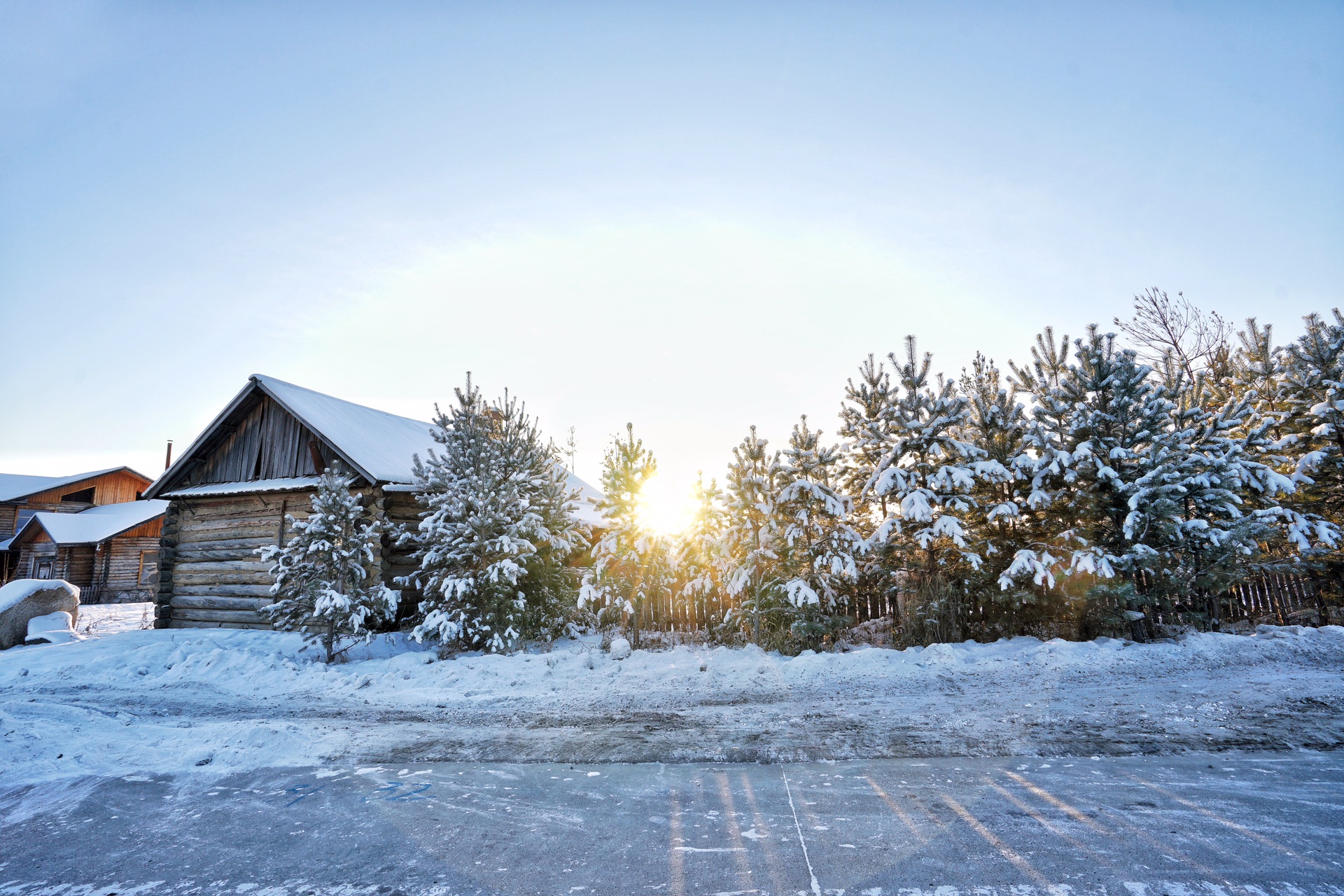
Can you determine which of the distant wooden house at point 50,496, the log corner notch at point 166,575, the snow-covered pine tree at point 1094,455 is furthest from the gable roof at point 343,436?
the distant wooden house at point 50,496

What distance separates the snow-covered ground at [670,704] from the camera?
20.1ft

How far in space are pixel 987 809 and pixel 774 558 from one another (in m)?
7.29

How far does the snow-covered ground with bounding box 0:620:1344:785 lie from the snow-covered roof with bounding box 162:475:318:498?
4.16 metres

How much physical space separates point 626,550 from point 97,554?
37085 millimetres

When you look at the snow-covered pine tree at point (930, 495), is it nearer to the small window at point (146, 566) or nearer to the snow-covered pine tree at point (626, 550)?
the snow-covered pine tree at point (626, 550)

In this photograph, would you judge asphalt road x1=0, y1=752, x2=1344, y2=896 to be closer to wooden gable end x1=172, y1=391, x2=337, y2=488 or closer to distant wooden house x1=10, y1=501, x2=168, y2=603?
wooden gable end x1=172, y1=391, x2=337, y2=488

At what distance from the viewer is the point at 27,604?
1552 cm

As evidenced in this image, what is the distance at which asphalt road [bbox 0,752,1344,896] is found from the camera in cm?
355

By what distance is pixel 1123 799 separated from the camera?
4480 millimetres

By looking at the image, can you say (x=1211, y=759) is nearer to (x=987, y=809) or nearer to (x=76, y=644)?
(x=987, y=809)

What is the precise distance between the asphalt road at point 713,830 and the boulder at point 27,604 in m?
13.9

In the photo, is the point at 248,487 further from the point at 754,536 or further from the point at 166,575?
the point at 754,536

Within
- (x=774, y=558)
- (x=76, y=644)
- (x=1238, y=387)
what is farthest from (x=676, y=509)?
(x=1238, y=387)

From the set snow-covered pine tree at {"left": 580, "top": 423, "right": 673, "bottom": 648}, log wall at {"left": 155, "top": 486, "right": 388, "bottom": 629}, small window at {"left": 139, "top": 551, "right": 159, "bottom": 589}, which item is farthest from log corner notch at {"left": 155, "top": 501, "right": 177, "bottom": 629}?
small window at {"left": 139, "top": 551, "right": 159, "bottom": 589}
